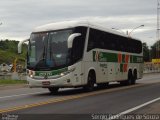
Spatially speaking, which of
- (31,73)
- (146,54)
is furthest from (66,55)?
(146,54)

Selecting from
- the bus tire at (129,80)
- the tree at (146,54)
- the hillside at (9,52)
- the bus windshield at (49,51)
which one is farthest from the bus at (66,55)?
the tree at (146,54)

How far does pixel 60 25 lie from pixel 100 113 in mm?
9479

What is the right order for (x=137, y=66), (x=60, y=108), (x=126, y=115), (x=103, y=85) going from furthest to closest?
(x=137, y=66), (x=103, y=85), (x=60, y=108), (x=126, y=115)

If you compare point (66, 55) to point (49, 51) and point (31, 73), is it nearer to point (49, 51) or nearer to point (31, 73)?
point (49, 51)

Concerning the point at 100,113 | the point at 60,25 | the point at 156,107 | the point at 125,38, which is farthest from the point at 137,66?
the point at 100,113

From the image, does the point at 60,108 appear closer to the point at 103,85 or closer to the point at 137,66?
the point at 103,85

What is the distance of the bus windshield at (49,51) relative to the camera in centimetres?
2214

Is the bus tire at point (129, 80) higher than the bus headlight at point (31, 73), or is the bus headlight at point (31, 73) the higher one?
the bus headlight at point (31, 73)

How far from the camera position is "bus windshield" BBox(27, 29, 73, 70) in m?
22.1

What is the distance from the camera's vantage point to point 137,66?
113ft

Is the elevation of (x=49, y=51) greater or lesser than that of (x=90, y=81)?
greater

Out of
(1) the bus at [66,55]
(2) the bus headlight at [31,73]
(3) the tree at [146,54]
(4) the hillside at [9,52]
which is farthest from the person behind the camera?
(3) the tree at [146,54]

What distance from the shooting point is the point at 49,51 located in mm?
22375

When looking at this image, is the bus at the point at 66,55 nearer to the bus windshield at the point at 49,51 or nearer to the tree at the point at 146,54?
the bus windshield at the point at 49,51
